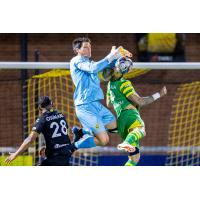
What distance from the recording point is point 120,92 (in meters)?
11.3

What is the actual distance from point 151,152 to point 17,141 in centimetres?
279

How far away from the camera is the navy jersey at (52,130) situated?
1155cm

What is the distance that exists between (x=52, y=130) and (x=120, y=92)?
3.37 ft

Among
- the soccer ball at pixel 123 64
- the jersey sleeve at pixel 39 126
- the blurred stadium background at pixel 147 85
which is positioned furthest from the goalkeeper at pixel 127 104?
the blurred stadium background at pixel 147 85

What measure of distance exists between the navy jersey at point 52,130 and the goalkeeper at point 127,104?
732 millimetres

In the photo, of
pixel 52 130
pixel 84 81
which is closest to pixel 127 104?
pixel 84 81

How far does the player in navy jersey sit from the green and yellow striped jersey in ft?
2.52

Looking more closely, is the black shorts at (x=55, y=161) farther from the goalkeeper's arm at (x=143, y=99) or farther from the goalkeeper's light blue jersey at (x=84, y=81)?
the goalkeeper's arm at (x=143, y=99)

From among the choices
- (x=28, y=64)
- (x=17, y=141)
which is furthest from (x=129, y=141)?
(x=17, y=141)

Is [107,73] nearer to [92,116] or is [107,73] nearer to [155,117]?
[92,116]

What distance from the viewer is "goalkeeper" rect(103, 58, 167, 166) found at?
11.3 metres

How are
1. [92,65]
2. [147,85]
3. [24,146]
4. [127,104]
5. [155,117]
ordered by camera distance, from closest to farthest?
1. [92,65]
2. [127,104]
3. [24,146]
4. [147,85]
5. [155,117]
